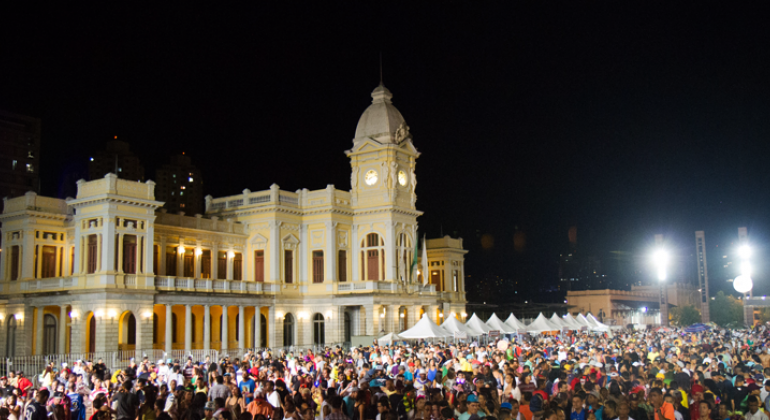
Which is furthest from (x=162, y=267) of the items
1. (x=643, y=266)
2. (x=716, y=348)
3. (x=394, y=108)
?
(x=643, y=266)

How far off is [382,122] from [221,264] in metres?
15.1

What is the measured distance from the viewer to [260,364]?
24672mm

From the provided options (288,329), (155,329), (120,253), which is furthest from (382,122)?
(120,253)

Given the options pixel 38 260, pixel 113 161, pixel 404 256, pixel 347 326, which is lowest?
pixel 347 326

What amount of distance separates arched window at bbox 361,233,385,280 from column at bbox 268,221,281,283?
6112 mm

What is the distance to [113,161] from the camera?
121875 mm

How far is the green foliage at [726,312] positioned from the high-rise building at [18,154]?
7986 centimetres

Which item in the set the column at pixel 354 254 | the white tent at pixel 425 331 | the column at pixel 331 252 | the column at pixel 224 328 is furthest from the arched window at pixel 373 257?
the white tent at pixel 425 331

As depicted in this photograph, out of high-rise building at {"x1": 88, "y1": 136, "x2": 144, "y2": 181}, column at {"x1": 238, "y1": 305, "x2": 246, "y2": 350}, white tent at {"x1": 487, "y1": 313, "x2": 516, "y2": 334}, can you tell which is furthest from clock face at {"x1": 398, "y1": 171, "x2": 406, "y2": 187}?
high-rise building at {"x1": 88, "y1": 136, "x2": 144, "y2": 181}

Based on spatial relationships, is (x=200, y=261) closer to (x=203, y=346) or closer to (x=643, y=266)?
(x=203, y=346)

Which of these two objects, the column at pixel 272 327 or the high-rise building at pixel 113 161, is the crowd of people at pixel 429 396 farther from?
the high-rise building at pixel 113 161

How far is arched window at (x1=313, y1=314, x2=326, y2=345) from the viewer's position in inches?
2098

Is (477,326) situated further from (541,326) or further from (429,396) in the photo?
(429,396)

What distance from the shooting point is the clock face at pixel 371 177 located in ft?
177
